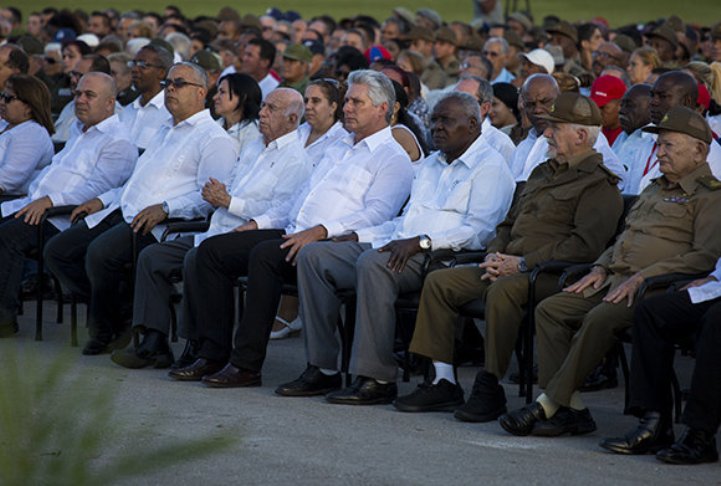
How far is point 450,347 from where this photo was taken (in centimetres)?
692

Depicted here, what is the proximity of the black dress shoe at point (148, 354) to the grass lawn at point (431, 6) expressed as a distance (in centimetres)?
2427

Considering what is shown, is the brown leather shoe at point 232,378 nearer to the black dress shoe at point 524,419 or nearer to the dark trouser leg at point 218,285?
the dark trouser leg at point 218,285

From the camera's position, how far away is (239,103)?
9.13 m

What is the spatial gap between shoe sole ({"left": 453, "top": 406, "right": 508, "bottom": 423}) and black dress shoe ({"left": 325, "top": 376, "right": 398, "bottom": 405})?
1.79 feet

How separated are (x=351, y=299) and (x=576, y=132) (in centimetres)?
147

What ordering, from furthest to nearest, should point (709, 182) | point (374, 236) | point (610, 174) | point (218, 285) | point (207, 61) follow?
point (207, 61) < point (218, 285) < point (374, 236) < point (610, 174) < point (709, 182)

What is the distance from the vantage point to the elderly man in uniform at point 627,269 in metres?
6.16

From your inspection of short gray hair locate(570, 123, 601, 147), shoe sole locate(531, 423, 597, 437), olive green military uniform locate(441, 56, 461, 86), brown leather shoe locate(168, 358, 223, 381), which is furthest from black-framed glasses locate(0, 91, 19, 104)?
olive green military uniform locate(441, 56, 461, 86)

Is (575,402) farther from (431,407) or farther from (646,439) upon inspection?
(431,407)

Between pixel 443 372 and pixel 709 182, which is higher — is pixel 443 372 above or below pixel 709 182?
below

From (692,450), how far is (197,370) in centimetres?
306

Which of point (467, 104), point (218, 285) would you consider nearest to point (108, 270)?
point (218, 285)

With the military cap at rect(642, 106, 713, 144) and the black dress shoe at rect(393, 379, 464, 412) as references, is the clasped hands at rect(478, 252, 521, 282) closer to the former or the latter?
the black dress shoe at rect(393, 379, 464, 412)

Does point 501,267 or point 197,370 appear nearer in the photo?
point 501,267
